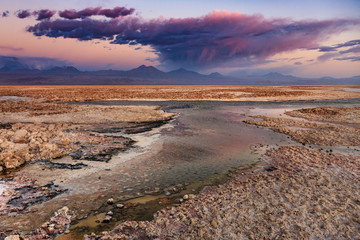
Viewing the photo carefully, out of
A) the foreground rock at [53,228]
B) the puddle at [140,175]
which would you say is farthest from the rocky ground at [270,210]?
the foreground rock at [53,228]

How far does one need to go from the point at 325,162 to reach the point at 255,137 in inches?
211

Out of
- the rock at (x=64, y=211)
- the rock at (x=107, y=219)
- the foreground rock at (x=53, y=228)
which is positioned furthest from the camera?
the rock at (x=64, y=211)

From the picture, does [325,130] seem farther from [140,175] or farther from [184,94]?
[184,94]

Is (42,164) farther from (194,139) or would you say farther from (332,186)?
(332,186)

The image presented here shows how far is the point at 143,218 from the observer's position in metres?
6.05

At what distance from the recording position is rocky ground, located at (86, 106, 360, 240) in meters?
5.32

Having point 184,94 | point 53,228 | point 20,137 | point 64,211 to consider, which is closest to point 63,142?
point 20,137

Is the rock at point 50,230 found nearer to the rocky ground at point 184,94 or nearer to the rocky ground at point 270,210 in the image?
the rocky ground at point 270,210

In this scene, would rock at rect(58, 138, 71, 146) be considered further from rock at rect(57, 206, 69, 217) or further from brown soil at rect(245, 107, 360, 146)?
brown soil at rect(245, 107, 360, 146)

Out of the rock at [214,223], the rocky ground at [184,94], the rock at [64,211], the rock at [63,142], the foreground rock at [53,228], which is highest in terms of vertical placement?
the rocky ground at [184,94]

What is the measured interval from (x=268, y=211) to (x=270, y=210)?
0.28 feet

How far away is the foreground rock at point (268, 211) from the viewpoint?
530cm

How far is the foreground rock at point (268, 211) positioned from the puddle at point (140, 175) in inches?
26.8

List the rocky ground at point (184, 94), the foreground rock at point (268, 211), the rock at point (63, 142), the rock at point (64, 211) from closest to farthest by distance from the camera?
the foreground rock at point (268, 211)
the rock at point (64, 211)
the rock at point (63, 142)
the rocky ground at point (184, 94)
